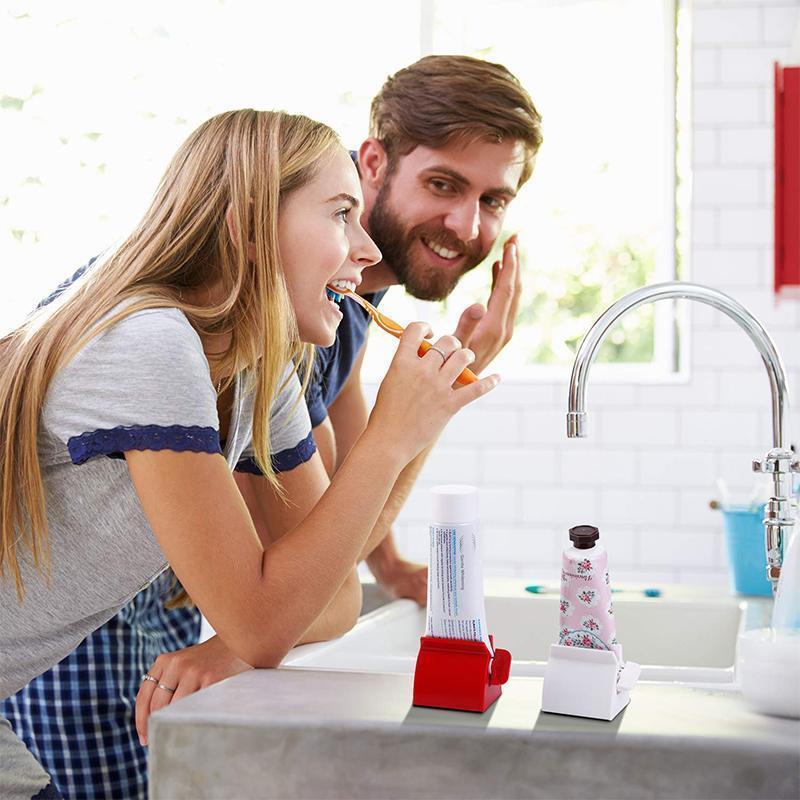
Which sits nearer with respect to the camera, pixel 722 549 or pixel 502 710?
pixel 502 710

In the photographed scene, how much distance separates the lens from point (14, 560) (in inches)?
44.1

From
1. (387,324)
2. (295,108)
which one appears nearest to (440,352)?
(387,324)

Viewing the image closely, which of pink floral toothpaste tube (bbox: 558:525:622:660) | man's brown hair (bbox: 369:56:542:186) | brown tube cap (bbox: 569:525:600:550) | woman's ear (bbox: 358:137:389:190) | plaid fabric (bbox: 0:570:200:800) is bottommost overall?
plaid fabric (bbox: 0:570:200:800)

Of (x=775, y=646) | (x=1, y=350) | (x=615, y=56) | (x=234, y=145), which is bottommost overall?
(x=775, y=646)

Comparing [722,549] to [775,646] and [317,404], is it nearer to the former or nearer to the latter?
[317,404]

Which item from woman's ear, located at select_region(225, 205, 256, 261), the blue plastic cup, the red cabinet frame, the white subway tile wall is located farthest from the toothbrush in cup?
the white subway tile wall

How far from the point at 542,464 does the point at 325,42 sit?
149cm

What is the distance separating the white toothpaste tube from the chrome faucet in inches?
6.8

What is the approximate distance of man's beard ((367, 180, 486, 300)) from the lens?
6.16 feet

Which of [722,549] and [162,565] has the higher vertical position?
[162,565]

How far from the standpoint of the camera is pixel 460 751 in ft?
2.88

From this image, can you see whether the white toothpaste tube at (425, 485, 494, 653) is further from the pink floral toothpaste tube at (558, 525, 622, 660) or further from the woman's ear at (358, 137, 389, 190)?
the woman's ear at (358, 137, 389, 190)

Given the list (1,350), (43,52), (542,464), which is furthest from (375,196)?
(43,52)

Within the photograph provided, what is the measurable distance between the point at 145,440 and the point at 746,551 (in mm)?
1173
